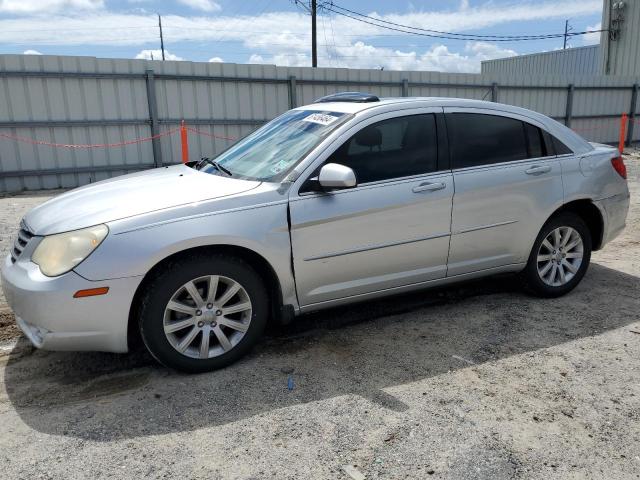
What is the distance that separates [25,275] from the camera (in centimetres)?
309

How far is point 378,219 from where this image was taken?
12.2ft

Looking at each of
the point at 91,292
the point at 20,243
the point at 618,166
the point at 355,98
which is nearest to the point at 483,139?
the point at 355,98

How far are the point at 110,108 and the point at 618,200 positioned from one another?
10389mm

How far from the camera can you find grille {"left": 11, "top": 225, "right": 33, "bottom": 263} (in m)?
3.32

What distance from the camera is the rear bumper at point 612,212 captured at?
15.5 feet

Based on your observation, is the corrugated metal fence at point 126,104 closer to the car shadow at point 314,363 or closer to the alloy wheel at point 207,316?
the car shadow at point 314,363

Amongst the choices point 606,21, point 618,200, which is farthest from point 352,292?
point 606,21

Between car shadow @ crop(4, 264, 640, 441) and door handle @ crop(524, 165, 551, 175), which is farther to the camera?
door handle @ crop(524, 165, 551, 175)

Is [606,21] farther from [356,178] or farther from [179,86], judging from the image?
[356,178]

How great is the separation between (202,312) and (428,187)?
1.78 meters

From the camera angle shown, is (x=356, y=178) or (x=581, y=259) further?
(x=581, y=259)

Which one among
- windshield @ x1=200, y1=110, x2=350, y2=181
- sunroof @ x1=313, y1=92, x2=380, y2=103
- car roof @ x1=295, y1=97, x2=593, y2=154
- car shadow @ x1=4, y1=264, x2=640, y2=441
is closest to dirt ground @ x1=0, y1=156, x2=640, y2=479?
car shadow @ x1=4, y1=264, x2=640, y2=441

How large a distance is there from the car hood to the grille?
0.17ft

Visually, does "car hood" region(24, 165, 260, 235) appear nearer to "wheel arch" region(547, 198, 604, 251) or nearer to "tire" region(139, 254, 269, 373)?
"tire" region(139, 254, 269, 373)
